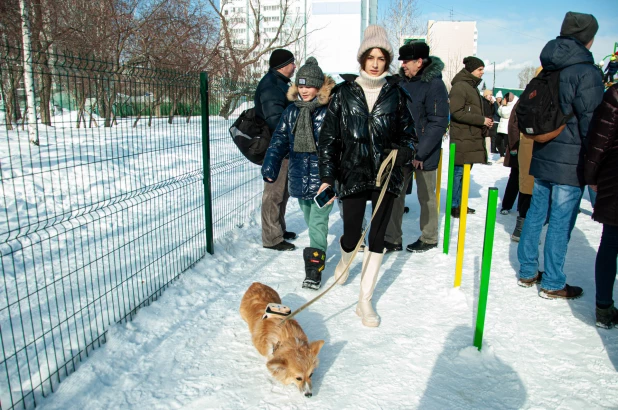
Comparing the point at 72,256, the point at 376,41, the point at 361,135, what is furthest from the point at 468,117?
the point at 72,256

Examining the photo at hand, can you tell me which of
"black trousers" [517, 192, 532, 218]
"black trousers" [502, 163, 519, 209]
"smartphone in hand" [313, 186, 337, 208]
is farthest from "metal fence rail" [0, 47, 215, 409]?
"black trousers" [502, 163, 519, 209]

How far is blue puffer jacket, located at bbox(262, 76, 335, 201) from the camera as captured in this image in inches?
167

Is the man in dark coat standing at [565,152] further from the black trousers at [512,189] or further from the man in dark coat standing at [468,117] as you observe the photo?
the black trousers at [512,189]

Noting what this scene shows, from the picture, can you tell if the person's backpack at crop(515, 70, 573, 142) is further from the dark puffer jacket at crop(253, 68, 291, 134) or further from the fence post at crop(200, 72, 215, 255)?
the fence post at crop(200, 72, 215, 255)

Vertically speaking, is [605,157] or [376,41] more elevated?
[376,41]

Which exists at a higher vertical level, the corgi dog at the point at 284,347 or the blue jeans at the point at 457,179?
the blue jeans at the point at 457,179

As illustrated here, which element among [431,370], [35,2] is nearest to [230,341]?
[431,370]

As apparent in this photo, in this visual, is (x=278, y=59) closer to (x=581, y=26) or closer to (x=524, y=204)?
(x=581, y=26)

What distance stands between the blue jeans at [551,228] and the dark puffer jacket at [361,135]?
1442 millimetres

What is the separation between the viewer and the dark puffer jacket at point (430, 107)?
195 inches

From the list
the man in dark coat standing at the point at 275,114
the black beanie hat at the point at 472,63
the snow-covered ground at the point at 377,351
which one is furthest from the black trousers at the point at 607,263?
the black beanie hat at the point at 472,63

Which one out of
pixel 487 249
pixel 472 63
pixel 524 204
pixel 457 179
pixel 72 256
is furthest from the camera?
pixel 457 179

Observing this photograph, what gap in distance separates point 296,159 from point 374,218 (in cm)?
128

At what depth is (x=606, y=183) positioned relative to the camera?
321cm
